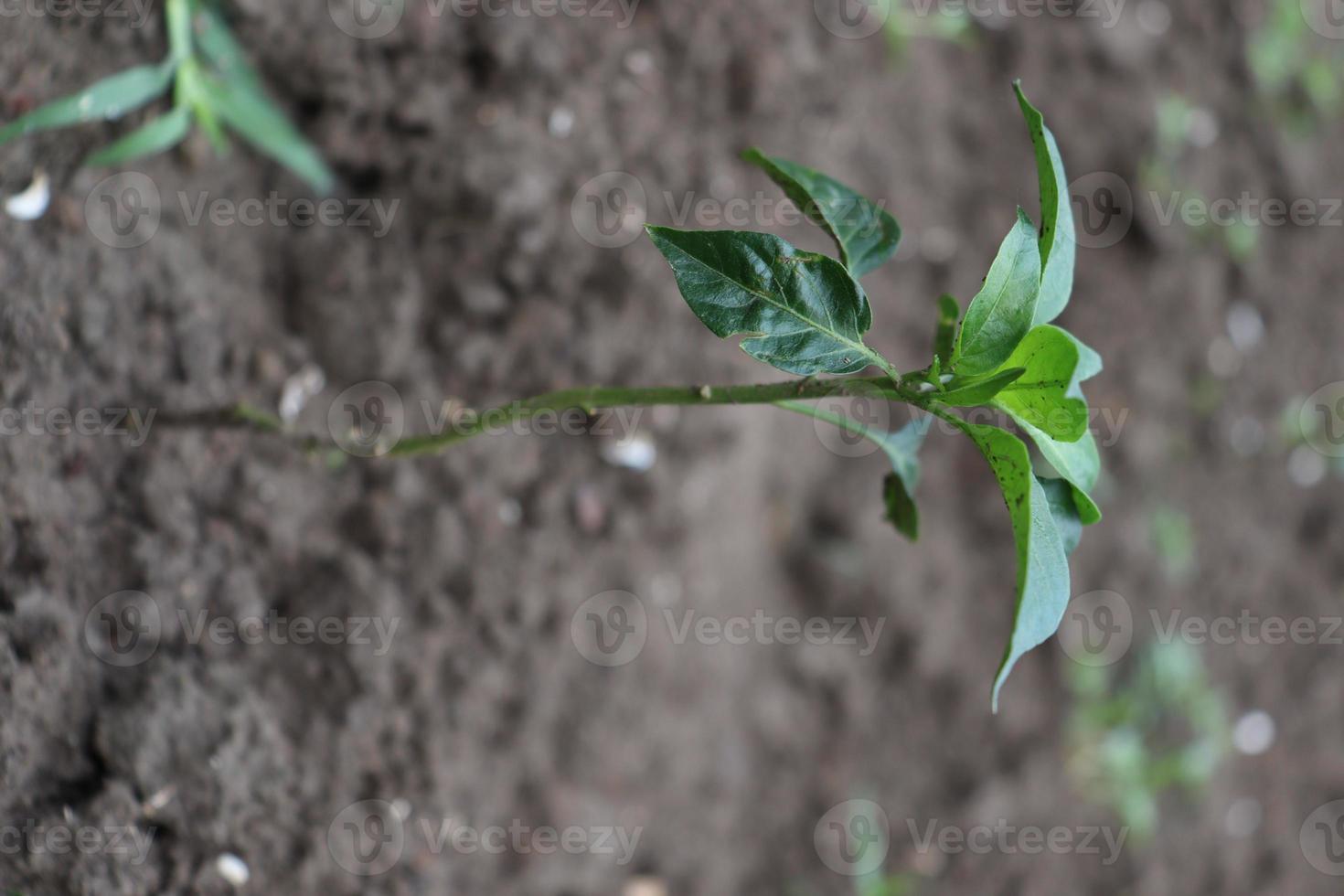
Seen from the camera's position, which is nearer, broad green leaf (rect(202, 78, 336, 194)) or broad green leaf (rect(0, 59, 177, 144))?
broad green leaf (rect(0, 59, 177, 144))

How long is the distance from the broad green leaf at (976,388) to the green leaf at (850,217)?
204mm

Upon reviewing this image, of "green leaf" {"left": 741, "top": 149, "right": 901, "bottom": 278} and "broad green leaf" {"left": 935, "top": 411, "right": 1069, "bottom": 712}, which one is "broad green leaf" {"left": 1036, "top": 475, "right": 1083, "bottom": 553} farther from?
"green leaf" {"left": 741, "top": 149, "right": 901, "bottom": 278}

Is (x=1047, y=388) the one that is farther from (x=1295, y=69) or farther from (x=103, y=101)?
(x=1295, y=69)

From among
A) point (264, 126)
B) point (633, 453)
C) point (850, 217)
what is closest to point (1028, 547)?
point (850, 217)

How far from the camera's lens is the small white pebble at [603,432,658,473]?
1514 mm

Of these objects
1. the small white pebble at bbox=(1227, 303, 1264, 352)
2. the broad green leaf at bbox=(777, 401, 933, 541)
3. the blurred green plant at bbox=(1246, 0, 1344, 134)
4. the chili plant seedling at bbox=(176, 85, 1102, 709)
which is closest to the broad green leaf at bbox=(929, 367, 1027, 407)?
the chili plant seedling at bbox=(176, 85, 1102, 709)

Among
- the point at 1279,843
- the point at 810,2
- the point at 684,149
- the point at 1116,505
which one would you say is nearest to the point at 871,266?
the point at 684,149

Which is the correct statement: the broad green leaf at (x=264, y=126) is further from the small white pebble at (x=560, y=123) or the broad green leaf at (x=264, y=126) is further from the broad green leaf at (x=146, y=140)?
the small white pebble at (x=560, y=123)

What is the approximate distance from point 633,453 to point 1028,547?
875 mm

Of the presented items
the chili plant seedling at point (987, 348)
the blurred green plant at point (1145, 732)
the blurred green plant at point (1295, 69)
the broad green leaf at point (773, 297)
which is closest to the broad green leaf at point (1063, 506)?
the chili plant seedling at point (987, 348)

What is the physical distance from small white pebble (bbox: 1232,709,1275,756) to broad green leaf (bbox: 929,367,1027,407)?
1901 millimetres

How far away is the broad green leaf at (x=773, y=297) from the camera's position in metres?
0.77

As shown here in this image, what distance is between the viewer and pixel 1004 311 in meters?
Answer: 0.76

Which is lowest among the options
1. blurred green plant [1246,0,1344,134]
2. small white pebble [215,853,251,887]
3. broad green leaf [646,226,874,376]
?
small white pebble [215,853,251,887]
